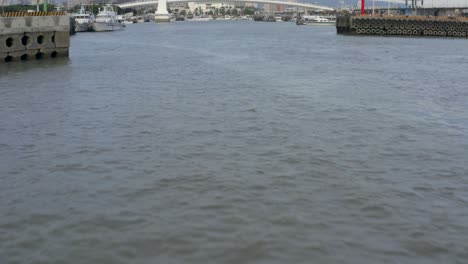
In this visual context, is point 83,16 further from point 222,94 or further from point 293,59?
point 222,94

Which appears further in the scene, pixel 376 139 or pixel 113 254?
pixel 376 139

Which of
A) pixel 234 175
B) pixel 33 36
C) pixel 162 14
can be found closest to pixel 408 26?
pixel 33 36

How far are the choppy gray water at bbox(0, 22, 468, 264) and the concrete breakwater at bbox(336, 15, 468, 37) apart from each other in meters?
36.0

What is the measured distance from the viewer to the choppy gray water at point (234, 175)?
5.42m

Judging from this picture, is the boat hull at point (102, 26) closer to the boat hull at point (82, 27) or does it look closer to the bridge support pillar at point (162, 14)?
the boat hull at point (82, 27)

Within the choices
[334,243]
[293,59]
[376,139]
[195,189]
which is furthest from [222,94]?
[293,59]

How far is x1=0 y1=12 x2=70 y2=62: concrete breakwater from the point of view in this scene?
73.3 feet

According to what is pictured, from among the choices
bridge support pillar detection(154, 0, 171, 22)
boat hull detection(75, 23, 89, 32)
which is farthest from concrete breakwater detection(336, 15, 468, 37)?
bridge support pillar detection(154, 0, 171, 22)

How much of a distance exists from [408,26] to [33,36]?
33974 mm

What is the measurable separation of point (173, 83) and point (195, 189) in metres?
10.0

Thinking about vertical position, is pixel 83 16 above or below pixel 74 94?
above

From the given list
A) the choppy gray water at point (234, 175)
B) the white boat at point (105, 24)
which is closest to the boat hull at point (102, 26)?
the white boat at point (105, 24)

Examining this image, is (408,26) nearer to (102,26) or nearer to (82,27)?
(102,26)

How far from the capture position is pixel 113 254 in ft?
17.1
